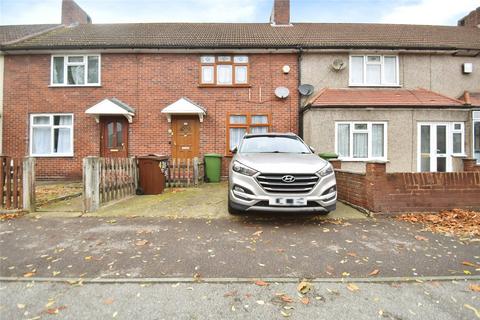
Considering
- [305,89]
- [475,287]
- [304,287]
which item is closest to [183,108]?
[305,89]

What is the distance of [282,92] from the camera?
1066cm

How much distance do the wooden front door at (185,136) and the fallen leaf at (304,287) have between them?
8648 mm

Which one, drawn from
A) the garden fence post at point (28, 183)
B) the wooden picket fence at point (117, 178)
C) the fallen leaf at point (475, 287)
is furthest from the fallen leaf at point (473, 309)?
the garden fence post at point (28, 183)

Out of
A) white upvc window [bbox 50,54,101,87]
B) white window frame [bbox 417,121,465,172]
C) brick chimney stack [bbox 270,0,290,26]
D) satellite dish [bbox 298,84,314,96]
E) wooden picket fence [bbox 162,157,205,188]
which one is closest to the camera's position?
wooden picket fence [bbox 162,157,205,188]

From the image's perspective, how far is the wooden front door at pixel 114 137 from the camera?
10797mm

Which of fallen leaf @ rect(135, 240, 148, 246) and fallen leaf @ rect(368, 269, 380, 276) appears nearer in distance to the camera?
fallen leaf @ rect(368, 269, 380, 276)

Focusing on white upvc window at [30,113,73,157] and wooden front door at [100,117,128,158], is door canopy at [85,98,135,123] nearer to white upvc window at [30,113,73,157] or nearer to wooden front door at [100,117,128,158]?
wooden front door at [100,117,128,158]

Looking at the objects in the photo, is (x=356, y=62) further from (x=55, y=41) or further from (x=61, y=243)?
(x=55, y=41)

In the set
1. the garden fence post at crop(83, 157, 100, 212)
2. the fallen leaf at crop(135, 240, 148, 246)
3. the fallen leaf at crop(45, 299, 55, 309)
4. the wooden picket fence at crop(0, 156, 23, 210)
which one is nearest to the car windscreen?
the fallen leaf at crop(135, 240, 148, 246)

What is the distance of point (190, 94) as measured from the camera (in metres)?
10.8

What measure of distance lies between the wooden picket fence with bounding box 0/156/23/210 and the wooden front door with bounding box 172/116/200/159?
5.81 metres

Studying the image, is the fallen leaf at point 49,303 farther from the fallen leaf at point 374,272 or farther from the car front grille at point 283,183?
the fallen leaf at point 374,272

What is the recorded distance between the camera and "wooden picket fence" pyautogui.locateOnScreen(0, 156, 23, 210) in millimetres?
5125

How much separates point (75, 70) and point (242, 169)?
1053 cm
